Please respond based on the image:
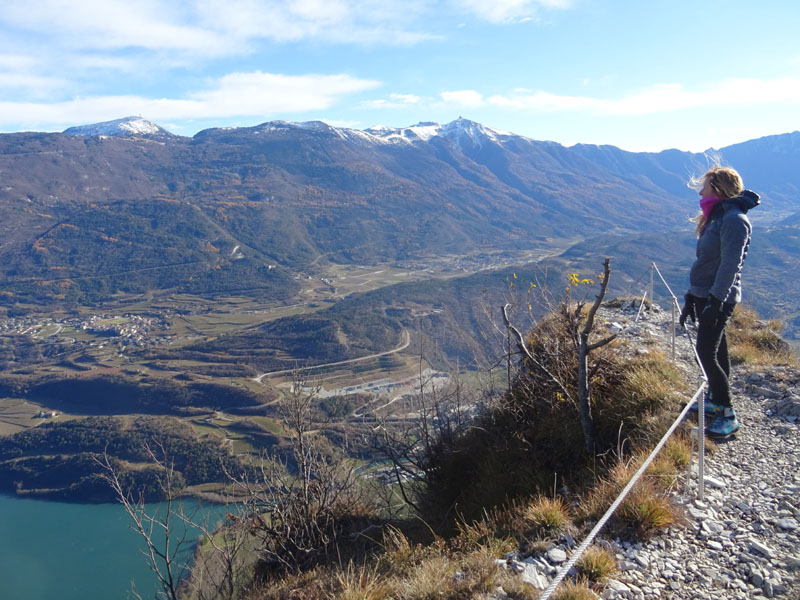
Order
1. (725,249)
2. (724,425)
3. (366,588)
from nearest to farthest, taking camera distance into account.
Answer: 1. (366,588)
2. (725,249)
3. (724,425)

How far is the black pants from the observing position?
4910 millimetres

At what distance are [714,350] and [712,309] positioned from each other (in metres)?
0.44

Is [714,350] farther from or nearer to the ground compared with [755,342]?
farther from the ground

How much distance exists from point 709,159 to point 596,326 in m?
3.50

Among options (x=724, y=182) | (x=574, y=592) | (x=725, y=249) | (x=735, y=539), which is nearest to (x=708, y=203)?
(x=724, y=182)

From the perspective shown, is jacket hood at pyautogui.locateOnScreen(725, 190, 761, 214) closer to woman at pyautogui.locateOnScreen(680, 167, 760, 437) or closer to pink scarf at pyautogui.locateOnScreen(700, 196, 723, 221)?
woman at pyautogui.locateOnScreen(680, 167, 760, 437)

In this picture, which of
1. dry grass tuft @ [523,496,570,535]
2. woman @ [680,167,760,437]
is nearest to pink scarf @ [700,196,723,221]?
woman @ [680,167,760,437]

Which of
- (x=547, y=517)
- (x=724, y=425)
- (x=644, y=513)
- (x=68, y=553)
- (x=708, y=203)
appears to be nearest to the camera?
(x=644, y=513)

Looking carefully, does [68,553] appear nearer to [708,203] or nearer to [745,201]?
[708,203]

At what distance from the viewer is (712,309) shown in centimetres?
493

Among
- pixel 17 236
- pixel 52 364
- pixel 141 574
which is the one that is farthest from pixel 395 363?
pixel 17 236

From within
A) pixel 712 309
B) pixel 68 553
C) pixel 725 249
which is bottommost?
pixel 68 553

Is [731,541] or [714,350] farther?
[714,350]

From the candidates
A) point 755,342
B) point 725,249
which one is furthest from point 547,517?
point 755,342
